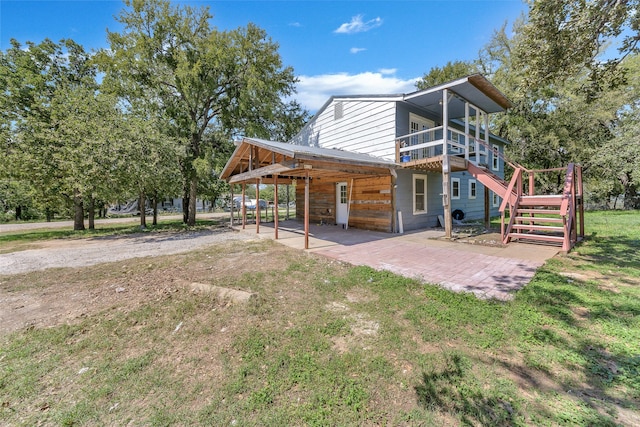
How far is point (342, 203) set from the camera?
12.8m

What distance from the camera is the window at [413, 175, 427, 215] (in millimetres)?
11316

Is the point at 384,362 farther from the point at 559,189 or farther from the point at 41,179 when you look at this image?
the point at 559,189

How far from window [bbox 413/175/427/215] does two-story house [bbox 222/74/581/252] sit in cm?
4

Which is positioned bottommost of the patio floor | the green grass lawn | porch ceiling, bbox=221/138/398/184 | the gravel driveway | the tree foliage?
the green grass lawn

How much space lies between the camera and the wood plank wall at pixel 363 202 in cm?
1060

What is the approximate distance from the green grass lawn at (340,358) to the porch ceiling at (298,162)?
3884 millimetres

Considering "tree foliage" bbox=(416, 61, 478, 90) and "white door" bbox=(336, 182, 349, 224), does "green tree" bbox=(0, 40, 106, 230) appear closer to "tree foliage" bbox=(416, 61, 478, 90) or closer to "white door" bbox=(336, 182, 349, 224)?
"white door" bbox=(336, 182, 349, 224)

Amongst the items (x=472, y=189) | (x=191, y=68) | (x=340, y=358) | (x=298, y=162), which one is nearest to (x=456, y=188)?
(x=472, y=189)

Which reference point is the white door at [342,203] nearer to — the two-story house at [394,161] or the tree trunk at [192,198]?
the two-story house at [394,161]

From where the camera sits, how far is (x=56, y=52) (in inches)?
566

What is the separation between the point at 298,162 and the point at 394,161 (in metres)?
4.70

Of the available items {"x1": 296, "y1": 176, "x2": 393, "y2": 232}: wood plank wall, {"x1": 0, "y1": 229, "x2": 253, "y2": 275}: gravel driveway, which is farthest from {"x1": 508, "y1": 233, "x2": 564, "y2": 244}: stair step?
{"x1": 0, "y1": 229, "x2": 253, "y2": 275}: gravel driveway

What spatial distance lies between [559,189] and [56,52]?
36684 mm

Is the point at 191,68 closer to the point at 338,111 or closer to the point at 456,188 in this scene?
the point at 338,111
